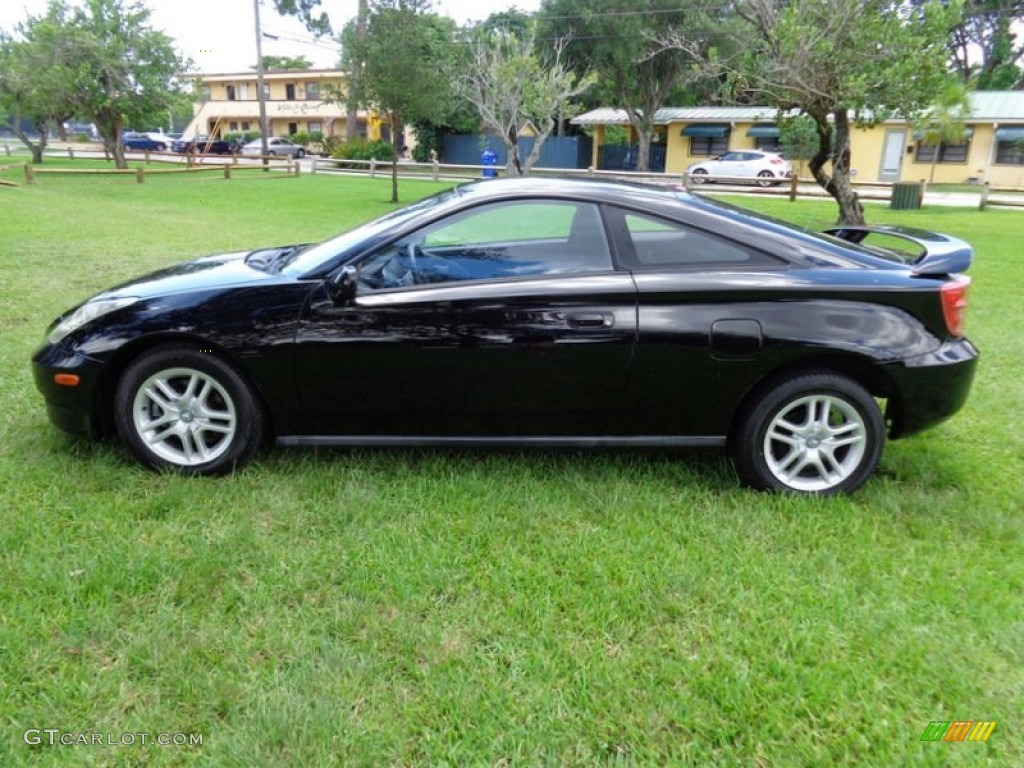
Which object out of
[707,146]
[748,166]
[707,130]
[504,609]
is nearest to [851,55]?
[504,609]

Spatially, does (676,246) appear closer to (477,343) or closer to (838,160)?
(477,343)

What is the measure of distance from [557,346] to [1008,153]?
122 feet

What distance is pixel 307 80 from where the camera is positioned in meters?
57.1

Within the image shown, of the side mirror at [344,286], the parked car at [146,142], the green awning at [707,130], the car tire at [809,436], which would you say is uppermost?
the green awning at [707,130]

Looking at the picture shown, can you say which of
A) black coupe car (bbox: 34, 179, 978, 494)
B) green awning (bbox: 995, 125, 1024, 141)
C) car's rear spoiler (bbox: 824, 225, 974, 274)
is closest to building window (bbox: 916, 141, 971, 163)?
green awning (bbox: 995, 125, 1024, 141)

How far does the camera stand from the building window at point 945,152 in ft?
108

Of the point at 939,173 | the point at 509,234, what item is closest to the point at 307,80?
the point at 939,173

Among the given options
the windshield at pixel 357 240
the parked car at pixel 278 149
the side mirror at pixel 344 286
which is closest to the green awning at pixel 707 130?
the parked car at pixel 278 149

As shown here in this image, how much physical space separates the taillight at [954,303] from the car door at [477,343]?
140 cm

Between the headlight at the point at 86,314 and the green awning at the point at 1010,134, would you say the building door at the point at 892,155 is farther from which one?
the headlight at the point at 86,314

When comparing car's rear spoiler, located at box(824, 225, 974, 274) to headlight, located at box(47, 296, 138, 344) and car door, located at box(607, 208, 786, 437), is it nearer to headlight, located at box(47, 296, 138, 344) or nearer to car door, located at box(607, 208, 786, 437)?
car door, located at box(607, 208, 786, 437)

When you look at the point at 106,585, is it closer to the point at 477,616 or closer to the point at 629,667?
the point at 477,616

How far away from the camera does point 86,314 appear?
351 cm

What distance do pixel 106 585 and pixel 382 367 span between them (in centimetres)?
134
